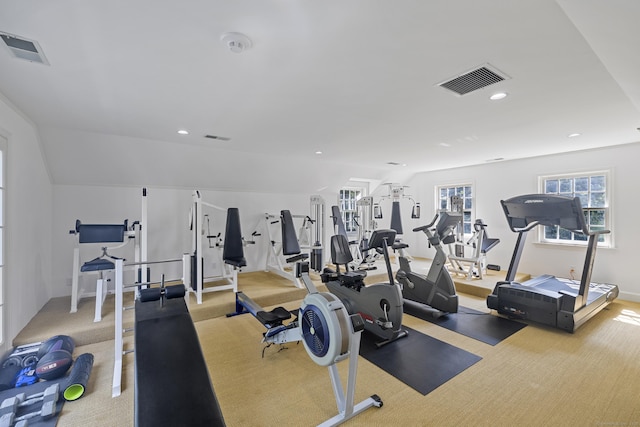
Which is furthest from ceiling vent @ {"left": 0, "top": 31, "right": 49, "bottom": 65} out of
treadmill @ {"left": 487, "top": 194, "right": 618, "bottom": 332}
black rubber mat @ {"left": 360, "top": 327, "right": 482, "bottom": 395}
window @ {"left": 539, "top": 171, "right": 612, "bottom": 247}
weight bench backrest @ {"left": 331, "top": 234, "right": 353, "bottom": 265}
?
window @ {"left": 539, "top": 171, "right": 612, "bottom": 247}

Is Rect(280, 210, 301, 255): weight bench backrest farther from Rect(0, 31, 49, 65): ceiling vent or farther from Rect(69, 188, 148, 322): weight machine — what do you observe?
Rect(0, 31, 49, 65): ceiling vent

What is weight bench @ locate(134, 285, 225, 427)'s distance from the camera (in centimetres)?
138

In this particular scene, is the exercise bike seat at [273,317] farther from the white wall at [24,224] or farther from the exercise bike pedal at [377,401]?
the white wall at [24,224]

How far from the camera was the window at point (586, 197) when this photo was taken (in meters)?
4.76

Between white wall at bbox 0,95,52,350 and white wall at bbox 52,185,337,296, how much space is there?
220 millimetres

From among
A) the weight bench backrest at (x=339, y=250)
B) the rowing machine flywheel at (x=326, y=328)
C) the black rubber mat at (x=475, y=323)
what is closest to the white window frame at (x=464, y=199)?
the black rubber mat at (x=475, y=323)

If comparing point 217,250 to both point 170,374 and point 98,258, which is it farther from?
point 170,374

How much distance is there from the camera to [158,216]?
→ 190 inches

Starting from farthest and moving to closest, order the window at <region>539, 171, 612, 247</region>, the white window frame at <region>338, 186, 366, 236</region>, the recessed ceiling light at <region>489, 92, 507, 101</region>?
1. the white window frame at <region>338, 186, 366, 236</region>
2. the window at <region>539, 171, 612, 247</region>
3. the recessed ceiling light at <region>489, 92, 507, 101</region>

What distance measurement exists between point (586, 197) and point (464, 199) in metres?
2.17

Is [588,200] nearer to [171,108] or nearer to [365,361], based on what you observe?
[365,361]

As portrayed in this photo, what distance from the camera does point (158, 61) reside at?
1.97m

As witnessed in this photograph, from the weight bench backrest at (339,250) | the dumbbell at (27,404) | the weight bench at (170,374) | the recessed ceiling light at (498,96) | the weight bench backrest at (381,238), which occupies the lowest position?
the dumbbell at (27,404)

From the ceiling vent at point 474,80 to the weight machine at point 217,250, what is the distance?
3350 mm
